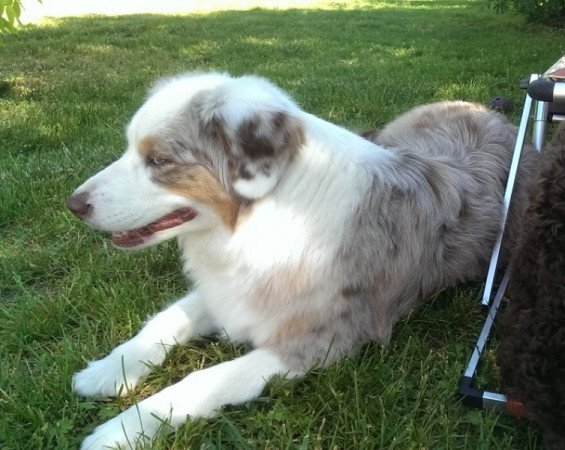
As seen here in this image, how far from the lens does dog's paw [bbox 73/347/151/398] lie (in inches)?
97.1

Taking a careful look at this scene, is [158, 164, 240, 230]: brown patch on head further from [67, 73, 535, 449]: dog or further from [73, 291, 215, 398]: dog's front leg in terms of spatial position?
[73, 291, 215, 398]: dog's front leg

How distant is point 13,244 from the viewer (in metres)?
3.75

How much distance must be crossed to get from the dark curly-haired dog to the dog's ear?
0.99 metres

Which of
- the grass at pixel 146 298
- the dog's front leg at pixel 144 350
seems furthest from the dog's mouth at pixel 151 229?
the grass at pixel 146 298

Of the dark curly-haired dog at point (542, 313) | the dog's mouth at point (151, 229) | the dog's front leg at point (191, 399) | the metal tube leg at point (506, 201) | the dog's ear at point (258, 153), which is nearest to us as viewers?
the dark curly-haired dog at point (542, 313)

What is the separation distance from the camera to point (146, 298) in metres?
3.14

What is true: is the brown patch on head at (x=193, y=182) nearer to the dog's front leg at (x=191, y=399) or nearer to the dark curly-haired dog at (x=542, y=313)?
the dog's front leg at (x=191, y=399)

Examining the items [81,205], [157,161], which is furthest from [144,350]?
[157,161]

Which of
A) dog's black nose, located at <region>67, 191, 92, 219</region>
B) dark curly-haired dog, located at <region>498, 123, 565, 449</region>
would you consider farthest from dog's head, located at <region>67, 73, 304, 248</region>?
dark curly-haired dog, located at <region>498, 123, 565, 449</region>

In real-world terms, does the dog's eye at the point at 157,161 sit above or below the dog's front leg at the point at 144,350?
above

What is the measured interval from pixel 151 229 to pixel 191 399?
725 mm

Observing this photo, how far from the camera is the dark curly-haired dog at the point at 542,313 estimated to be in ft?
6.35

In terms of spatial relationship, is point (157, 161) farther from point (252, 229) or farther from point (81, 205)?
point (252, 229)

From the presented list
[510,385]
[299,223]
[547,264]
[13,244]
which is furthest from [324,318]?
[13,244]
